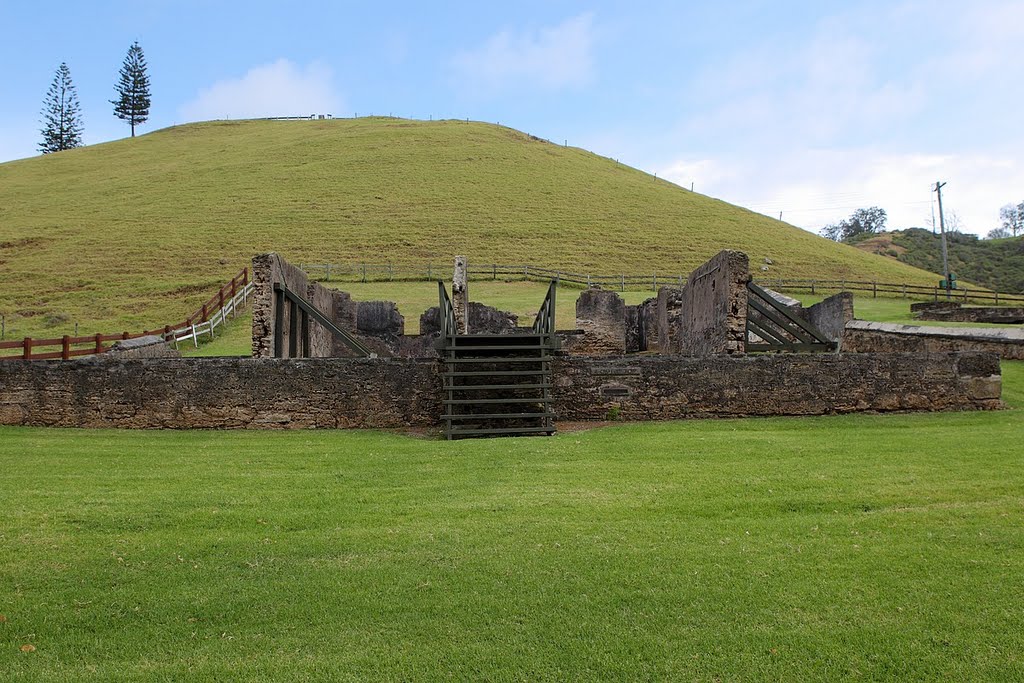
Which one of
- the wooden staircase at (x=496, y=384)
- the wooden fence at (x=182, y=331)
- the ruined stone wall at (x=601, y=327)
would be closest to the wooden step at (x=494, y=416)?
the wooden staircase at (x=496, y=384)

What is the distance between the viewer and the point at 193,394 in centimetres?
1261

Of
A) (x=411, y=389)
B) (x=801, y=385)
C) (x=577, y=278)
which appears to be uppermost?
(x=577, y=278)

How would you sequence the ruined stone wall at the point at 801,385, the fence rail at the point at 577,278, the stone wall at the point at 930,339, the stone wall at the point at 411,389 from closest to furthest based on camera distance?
the stone wall at the point at 411,389, the ruined stone wall at the point at 801,385, the stone wall at the point at 930,339, the fence rail at the point at 577,278

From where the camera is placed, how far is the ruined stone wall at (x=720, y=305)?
51.0ft

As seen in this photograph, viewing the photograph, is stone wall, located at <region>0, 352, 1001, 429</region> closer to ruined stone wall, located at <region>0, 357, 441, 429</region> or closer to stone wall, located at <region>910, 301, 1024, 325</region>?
ruined stone wall, located at <region>0, 357, 441, 429</region>

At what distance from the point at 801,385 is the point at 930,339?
8.27 metres

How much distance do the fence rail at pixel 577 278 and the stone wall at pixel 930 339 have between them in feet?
75.4

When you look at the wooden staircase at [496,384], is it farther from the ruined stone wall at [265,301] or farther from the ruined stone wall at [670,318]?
the ruined stone wall at [670,318]

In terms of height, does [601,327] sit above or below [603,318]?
below

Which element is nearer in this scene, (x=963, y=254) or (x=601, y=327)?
(x=601, y=327)

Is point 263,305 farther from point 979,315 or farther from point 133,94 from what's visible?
point 133,94

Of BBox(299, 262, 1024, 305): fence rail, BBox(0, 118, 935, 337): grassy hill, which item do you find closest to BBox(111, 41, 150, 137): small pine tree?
BBox(0, 118, 935, 337): grassy hill

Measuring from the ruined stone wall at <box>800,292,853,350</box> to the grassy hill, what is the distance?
25536 mm

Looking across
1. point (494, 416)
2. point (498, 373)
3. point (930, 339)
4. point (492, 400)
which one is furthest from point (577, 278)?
point (494, 416)
